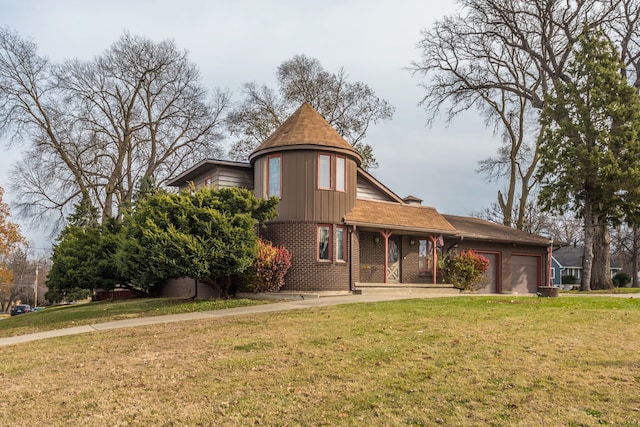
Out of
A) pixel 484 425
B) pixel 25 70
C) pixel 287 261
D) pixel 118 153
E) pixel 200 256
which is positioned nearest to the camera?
Answer: pixel 484 425

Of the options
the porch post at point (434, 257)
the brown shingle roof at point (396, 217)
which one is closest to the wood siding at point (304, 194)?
the brown shingle roof at point (396, 217)

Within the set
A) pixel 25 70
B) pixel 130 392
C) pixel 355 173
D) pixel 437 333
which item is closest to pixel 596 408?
pixel 437 333

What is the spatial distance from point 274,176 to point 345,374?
13386 mm

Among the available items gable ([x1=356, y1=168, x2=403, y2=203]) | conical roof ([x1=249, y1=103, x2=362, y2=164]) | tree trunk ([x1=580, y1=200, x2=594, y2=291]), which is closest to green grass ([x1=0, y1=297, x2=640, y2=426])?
conical roof ([x1=249, y1=103, x2=362, y2=164])

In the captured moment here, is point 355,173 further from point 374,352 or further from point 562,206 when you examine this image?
point 374,352

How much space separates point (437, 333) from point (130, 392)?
5213 mm

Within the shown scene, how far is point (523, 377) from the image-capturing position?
6504 mm

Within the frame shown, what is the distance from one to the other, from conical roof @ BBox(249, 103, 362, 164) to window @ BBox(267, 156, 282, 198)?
38 cm

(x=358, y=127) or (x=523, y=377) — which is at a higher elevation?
(x=358, y=127)

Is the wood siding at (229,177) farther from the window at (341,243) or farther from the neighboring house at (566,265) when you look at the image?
the neighboring house at (566,265)

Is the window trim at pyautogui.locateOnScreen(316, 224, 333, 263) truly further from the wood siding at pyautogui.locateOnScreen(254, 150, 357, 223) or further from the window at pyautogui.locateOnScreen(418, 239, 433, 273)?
the window at pyautogui.locateOnScreen(418, 239, 433, 273)

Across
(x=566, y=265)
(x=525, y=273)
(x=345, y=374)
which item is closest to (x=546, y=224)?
(x=566, y=265)

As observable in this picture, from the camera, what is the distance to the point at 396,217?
69.6 ft

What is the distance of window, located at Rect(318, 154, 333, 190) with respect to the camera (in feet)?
63.3
